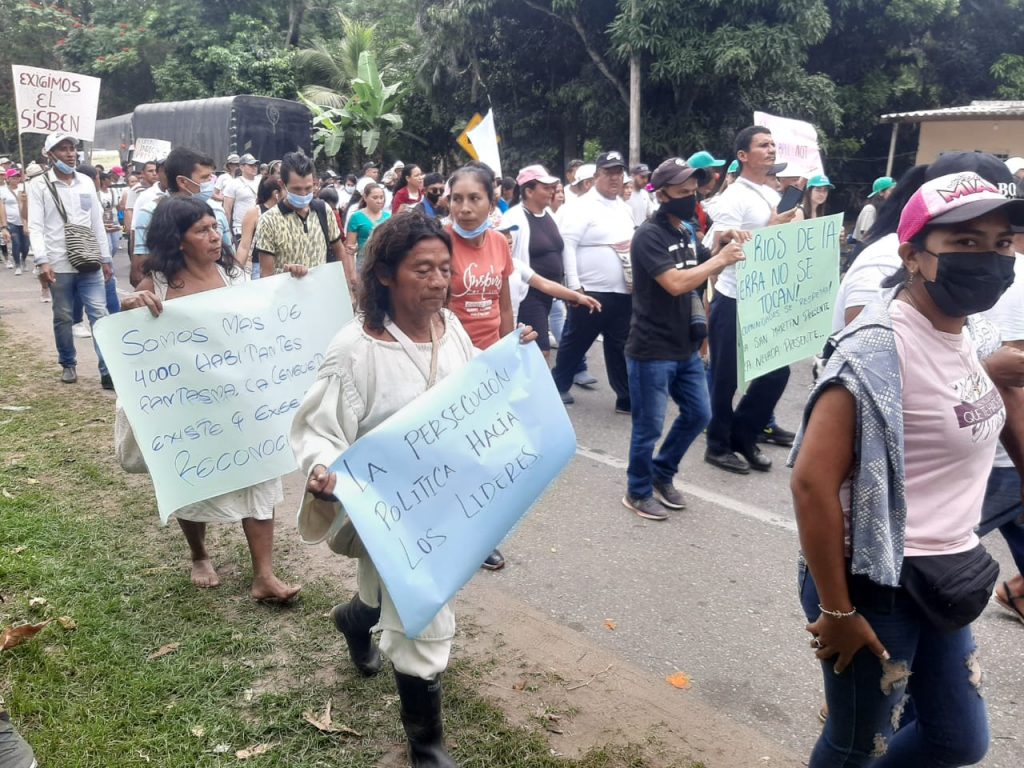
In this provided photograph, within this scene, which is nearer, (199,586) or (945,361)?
(945,361)

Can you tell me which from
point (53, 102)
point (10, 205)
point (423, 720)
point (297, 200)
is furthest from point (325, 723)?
point (10, 205)

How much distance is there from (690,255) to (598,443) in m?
1.83

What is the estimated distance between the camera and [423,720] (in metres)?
2.55

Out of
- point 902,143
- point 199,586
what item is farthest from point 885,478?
point 902,143

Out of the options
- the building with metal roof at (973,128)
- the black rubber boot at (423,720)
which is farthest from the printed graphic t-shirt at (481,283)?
the building with metal roof at (973,128)

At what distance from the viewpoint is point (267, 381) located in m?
3.67

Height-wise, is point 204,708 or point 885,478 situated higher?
point 885,478

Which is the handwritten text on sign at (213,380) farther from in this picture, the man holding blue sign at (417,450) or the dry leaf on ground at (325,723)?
the man holding blue sign at (417,450)

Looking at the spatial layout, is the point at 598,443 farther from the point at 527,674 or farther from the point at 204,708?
the point at 204,708

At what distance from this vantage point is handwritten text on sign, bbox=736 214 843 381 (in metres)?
4.73

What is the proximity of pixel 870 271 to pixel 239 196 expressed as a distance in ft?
35.8

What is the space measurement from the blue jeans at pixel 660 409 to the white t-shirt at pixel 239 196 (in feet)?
30.2

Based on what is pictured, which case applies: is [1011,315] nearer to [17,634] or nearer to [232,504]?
[232,504]

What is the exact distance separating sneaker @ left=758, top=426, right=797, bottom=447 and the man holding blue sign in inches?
139
